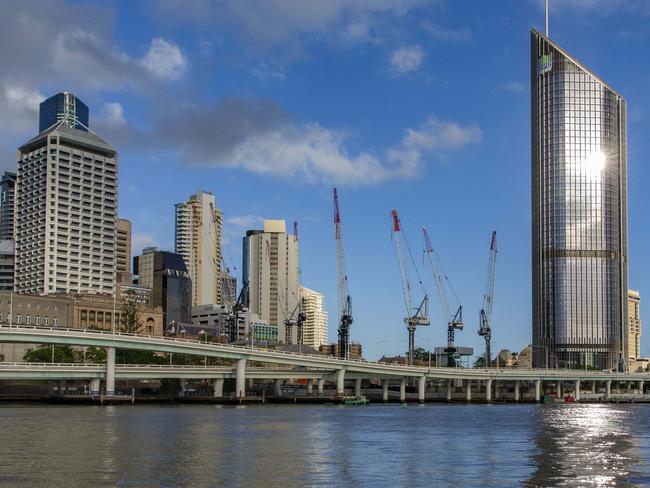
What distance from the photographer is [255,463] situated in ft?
230

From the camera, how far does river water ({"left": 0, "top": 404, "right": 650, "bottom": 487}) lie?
61500 mm

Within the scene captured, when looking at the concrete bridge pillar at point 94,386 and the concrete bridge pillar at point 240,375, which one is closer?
the concrete bridge pillar at point 94,386

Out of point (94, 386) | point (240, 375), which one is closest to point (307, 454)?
point (94, 386)

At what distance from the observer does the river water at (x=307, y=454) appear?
6150 cm

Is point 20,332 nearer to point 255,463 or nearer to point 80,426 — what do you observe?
point 80,426

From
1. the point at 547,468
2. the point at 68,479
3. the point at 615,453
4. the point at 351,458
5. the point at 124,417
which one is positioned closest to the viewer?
the point at 68,479

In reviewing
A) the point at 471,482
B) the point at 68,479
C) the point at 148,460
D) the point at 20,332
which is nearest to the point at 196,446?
the point at 148,460

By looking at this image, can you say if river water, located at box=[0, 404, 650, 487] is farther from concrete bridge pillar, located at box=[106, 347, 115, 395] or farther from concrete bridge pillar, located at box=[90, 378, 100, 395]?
concrete bridge pillar, located at box=[90, 378, 100, 395]

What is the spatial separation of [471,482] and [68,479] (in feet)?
83.4

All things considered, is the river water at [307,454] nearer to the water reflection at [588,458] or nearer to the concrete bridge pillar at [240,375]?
the water reflection at [588,458]

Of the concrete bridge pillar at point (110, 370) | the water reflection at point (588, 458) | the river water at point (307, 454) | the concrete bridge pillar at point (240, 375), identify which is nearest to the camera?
the river water at point (307, 454)

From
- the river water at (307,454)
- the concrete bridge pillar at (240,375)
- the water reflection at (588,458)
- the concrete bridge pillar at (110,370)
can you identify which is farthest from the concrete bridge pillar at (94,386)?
the water reflection at (588,458)

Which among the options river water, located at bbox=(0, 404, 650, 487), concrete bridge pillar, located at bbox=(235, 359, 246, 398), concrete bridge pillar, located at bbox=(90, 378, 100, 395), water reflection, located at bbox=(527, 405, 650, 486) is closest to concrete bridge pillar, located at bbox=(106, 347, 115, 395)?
concrete bridge pillar, located at bbox=(90, 378, 100, 395)

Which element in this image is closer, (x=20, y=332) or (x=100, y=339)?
(x=20, y=332)
